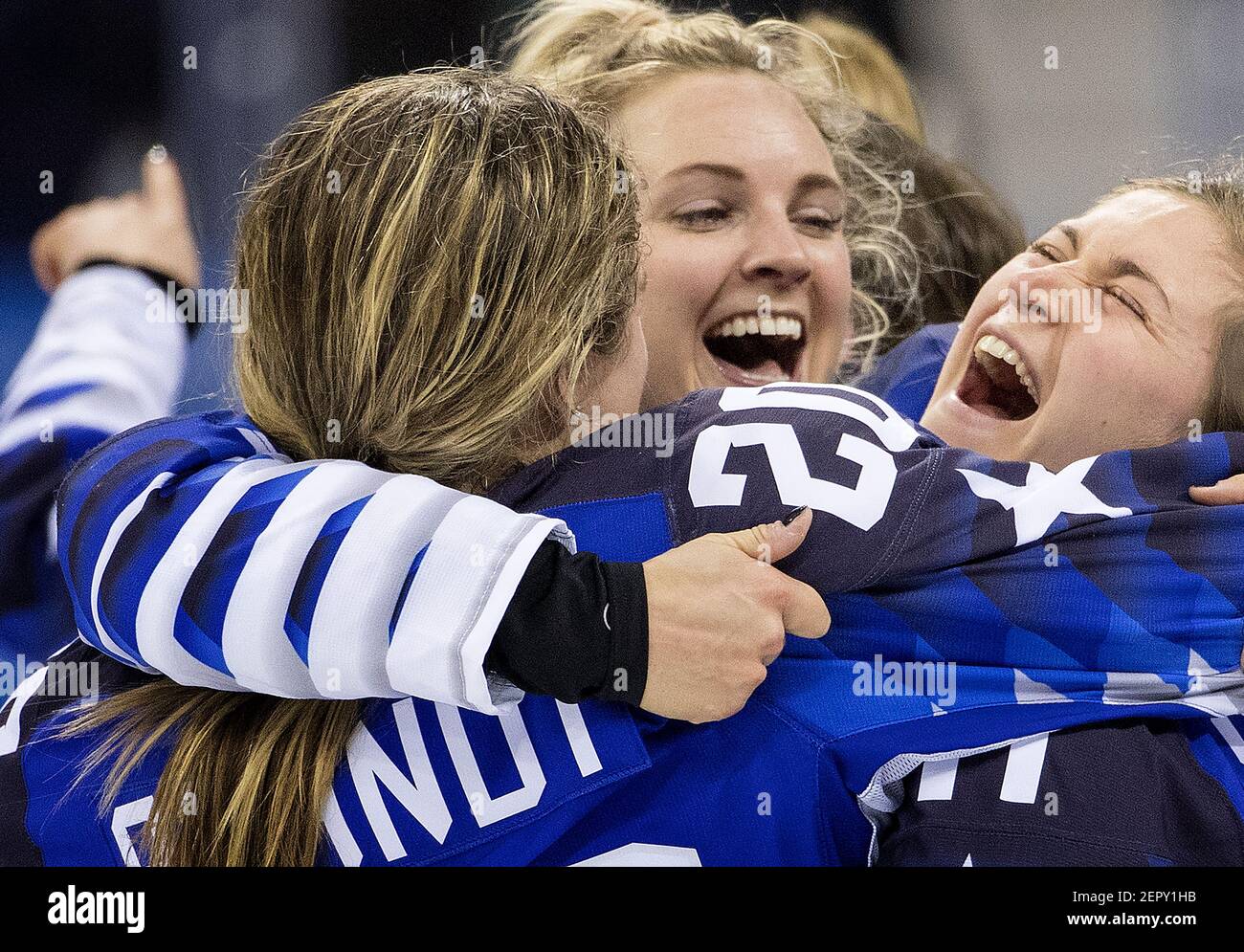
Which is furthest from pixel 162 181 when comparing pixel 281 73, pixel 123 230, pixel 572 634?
pixel 572 634

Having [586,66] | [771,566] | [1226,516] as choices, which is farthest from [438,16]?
[1226,516]

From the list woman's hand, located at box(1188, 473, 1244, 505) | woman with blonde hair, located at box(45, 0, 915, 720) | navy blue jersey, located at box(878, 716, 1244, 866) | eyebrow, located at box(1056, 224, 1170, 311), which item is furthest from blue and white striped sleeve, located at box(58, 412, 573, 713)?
eyebrow, located at box(1056, 224, 1170, 311)

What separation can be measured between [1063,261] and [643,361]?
1.44 feet

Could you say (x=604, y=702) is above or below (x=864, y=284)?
below

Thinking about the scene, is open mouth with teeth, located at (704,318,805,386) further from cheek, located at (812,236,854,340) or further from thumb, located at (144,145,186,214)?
thumb, located at (144,145,186,214)

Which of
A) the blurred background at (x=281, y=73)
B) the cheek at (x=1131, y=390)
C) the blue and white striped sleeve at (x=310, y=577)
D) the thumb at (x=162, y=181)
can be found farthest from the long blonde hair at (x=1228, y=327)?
the thumb at (x=162, y=181)

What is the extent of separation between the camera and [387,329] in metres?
0.86

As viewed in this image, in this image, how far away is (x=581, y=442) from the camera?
88cm

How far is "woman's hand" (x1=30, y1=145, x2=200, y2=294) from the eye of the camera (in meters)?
1.23

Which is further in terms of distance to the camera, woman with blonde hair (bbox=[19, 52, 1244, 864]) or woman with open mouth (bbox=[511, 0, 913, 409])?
woman with open mouth (bbox=[511, 0, 913, 409])

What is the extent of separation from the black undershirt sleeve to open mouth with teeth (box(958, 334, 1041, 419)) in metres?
0.54

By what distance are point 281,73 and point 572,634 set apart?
0.71 m
